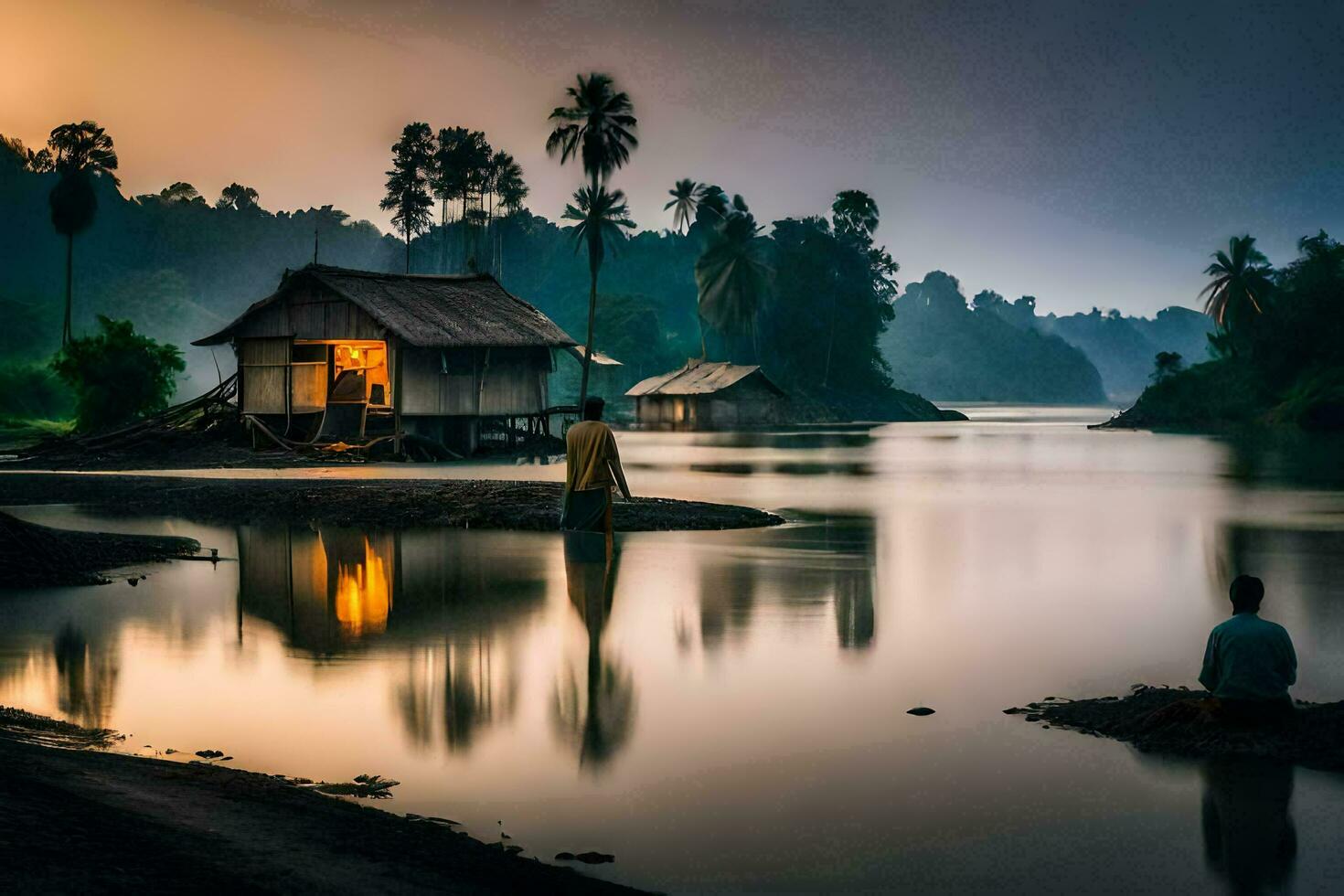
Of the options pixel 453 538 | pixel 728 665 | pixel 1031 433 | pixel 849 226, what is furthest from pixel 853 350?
pixel 728 665

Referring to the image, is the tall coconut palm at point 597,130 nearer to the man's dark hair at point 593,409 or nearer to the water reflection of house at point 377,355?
the water reflection of house at point 377,355

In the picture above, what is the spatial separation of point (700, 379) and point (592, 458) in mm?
64284

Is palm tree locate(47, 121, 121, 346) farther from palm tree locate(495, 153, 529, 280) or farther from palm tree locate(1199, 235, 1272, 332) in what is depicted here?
palm tree locate(1199, 235, 1272, 332)

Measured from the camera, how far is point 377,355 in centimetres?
3925

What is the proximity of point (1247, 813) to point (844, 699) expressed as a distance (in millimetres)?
3053

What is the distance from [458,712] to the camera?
8344 millimetres

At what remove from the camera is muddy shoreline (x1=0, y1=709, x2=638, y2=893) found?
4723 mm

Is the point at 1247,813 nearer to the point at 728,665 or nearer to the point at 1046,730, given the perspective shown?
the point at 1046,730

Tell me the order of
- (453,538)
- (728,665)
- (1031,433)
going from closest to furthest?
(728,665)
(453,538)
(1031,433)

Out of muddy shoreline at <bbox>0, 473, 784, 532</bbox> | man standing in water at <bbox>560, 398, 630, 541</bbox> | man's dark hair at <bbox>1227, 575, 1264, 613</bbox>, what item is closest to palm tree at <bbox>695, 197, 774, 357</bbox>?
muddy shoreline at <bbox>0, 473, 784, 532</bbox>

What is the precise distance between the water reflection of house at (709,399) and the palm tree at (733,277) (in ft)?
30.8

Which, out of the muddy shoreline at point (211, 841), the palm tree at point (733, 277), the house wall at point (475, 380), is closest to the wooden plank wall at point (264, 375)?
the house wall at point (475, 380)

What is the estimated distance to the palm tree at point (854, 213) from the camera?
343 ft

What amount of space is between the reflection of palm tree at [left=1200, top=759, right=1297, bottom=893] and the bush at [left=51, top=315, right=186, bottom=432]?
4033 cm
